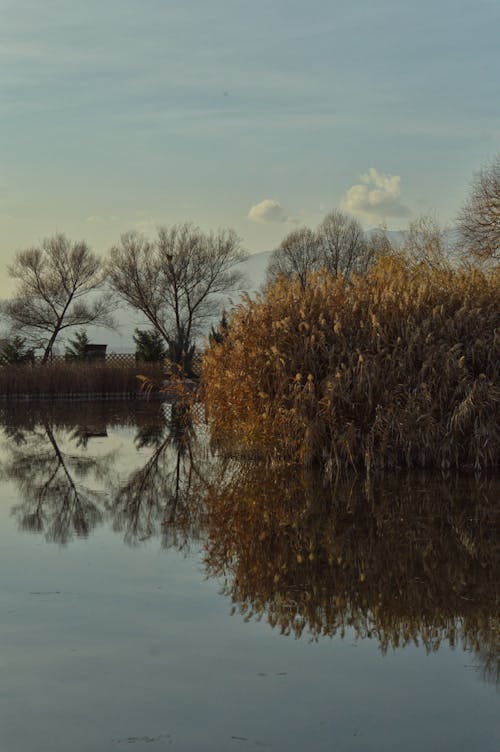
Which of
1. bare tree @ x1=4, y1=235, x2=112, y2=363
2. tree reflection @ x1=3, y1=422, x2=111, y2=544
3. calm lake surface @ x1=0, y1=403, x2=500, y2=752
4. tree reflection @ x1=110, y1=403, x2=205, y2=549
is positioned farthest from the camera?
bare tree @ x1=4, y1=235, x2=112, y2=363

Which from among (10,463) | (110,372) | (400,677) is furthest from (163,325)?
(400,677)

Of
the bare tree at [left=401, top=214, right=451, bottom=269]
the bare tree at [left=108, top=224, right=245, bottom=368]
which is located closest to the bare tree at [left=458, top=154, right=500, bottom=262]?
the bare tree at [left=401, top=214, right=451, bottom=269]

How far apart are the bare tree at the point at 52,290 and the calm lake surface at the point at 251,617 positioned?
3975 centimetres

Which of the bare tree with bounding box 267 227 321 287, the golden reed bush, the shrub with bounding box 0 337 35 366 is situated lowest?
the golden reed bush

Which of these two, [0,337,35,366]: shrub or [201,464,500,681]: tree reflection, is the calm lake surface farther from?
[0,337,35,366]: shrub

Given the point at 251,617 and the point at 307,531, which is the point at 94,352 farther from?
the point at 251,617

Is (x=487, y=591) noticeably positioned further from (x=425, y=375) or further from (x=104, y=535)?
(x=425, y=375)

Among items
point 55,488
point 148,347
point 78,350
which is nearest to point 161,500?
point 55,488

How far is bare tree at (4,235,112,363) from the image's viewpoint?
4741 cm

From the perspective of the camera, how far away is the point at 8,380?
83.7 ft

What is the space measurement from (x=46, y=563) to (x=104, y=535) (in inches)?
36.5

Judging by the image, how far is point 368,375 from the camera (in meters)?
9.84

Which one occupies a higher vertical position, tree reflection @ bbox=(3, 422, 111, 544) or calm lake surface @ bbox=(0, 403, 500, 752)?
tree reflection @ bbox=(3, 422, 111, 544)

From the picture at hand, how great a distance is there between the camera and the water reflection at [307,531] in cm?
453
